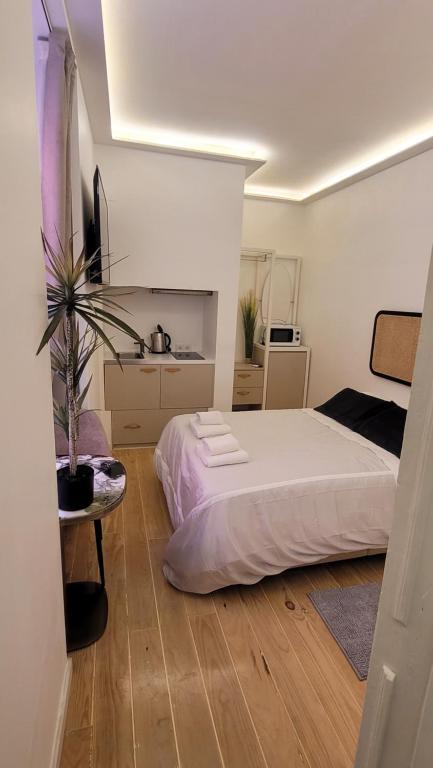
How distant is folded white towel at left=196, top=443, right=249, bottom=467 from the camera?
2.20m

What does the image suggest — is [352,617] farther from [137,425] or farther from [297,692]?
[137,425]

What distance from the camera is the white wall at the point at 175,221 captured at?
3430 mm

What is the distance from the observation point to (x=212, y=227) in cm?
370

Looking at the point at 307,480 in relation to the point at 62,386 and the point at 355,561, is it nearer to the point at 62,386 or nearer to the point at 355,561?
the point at 355,561

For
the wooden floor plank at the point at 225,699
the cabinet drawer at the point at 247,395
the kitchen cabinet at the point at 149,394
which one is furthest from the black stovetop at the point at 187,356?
the wooden floor plank at the point at 225,699

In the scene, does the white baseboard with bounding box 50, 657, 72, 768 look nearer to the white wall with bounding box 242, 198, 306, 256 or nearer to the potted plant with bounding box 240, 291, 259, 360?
the potted plant with bounding box 240, 291, 259, 360

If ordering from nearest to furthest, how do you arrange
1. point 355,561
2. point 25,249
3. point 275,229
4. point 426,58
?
1. point 25,249
2. point 426,58
3. point 355,561
4. point 275,229

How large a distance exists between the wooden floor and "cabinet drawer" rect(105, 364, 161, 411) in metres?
1.68

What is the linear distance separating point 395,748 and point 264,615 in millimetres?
1385

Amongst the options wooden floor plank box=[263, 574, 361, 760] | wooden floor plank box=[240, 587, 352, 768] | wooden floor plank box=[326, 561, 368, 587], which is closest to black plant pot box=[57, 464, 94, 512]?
wooden floor plank box=[240, 587, 352, 768]

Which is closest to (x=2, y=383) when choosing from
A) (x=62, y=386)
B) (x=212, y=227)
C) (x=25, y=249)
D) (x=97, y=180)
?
(x=25, y=249)

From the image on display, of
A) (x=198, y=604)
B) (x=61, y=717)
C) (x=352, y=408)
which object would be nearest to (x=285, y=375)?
(x=352, y=408)

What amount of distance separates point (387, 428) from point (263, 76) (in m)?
2.40

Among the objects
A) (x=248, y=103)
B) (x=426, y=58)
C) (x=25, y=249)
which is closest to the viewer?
(x=25, y=249)
